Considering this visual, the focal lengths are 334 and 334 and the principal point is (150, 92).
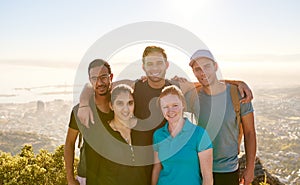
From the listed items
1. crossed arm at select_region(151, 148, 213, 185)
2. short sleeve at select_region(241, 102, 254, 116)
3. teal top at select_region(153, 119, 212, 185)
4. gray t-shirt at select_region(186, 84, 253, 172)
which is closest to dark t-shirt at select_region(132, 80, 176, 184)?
teal top at select_region(153, 119, 212, 185)

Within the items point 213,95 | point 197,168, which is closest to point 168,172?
point 197,168

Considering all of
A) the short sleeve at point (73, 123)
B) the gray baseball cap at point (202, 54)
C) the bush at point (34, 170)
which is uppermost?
the gray baseball cap at point (202, 54)

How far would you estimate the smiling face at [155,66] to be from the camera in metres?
4.61

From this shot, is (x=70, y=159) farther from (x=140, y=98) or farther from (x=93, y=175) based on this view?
(x=140, y=98)

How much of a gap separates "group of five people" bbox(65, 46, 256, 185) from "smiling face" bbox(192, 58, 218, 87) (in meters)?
0.01

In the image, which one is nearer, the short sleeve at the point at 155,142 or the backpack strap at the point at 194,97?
the short sleeve at the point at 155,142

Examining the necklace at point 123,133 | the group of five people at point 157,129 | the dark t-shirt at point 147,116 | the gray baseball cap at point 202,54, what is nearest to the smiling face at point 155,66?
the group of five people at point 157,129

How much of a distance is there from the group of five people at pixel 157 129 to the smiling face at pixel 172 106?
10 mm

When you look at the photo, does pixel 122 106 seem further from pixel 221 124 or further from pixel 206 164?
pixel 221 124

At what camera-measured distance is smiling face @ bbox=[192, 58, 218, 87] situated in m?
4.59

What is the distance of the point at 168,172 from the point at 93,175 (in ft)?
3.15

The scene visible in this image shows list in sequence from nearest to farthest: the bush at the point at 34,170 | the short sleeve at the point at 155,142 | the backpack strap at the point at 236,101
→ the short sleeve at the point at 155,142
the backpack strap at the point at 236,101
the bush at the point at 34,170

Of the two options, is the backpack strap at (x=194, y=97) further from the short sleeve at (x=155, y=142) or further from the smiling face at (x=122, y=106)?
the smiling face at (x=122, y=106)

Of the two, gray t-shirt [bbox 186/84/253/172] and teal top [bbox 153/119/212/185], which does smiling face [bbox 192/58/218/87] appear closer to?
gray t-shirt [bbox 186/84/253/172]
